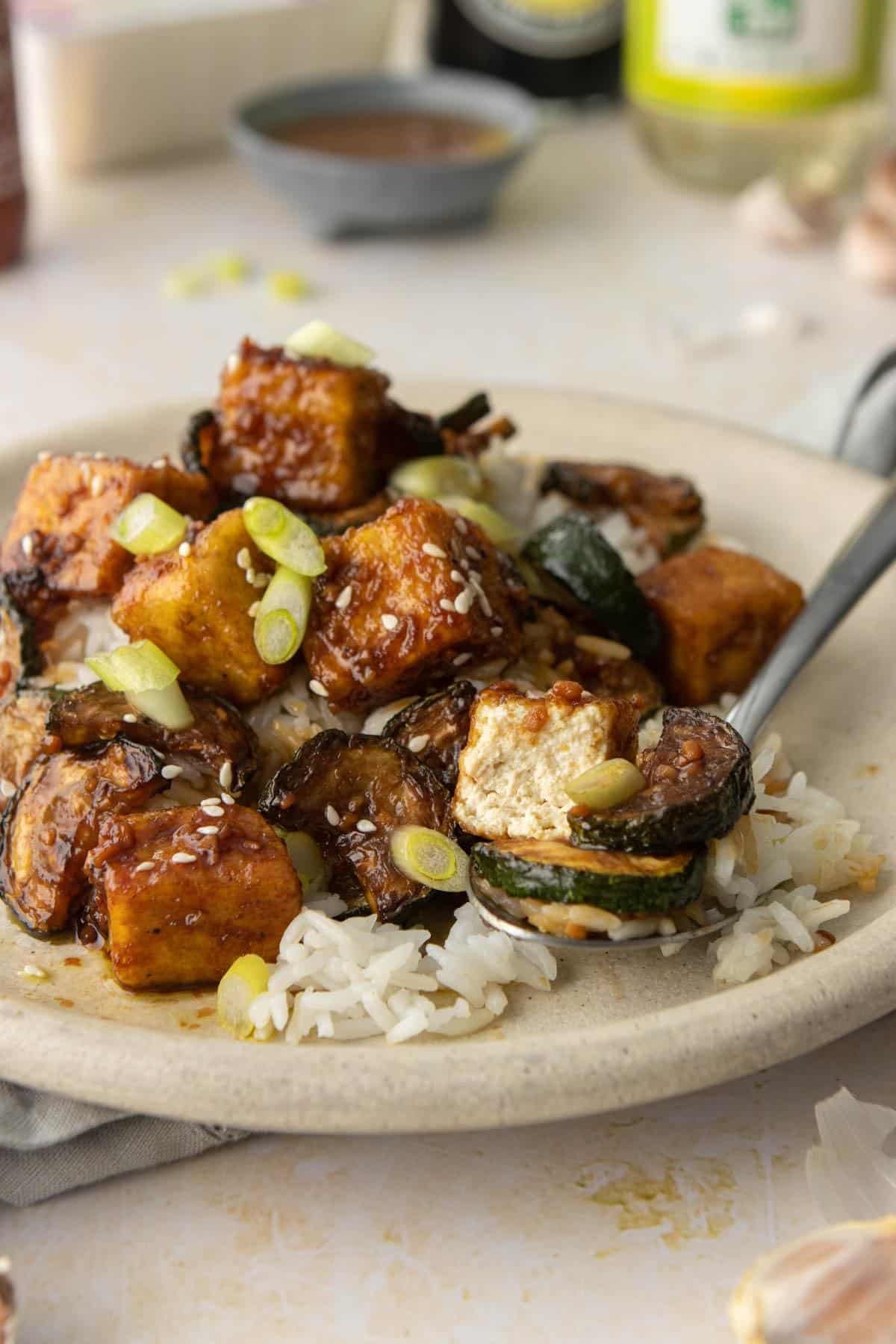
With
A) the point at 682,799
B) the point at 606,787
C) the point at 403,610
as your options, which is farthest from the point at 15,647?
the point at 682,799

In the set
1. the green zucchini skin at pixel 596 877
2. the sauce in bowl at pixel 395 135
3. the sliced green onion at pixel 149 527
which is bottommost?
the sauce in bowl at pixel 395 135

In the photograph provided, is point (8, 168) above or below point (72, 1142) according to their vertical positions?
above

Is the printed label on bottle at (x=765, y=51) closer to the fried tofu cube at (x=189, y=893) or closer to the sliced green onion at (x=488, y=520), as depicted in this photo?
the sliced green onion at (x=488, y=520)

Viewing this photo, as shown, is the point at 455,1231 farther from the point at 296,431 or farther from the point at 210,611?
the point at 296,431

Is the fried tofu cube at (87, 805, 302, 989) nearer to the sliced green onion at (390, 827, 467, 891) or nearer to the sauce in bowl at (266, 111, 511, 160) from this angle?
the sliced green onion at (390, 827, 467, 891)

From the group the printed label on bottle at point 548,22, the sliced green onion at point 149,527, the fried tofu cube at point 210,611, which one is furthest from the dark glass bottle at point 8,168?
the fried tofu cube at point 210,611

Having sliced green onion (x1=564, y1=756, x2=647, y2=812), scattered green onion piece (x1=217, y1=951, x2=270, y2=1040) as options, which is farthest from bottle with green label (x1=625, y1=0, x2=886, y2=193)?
scattered green onion piece (x1=217, y1=951, x2=270, y2=1040)
